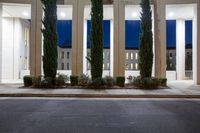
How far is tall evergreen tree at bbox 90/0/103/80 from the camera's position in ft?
66.8

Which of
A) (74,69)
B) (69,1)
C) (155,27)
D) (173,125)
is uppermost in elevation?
(69,1)

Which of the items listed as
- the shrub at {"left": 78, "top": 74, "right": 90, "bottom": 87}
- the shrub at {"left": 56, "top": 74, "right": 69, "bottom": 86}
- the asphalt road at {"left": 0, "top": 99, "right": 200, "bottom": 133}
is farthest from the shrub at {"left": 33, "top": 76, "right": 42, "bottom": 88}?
the asphalt road at {"left": 0, "top": 99, "right": 200, "bottom": 133}

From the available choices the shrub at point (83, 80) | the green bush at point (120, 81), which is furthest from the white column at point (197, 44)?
the shrub at point (83, 80)

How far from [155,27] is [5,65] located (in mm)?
15876

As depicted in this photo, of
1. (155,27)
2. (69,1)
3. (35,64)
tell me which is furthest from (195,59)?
(35,64)

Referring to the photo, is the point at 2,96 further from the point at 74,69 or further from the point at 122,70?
the point at 122,70

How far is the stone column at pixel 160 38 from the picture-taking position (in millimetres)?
22578

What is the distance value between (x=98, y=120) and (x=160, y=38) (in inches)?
602

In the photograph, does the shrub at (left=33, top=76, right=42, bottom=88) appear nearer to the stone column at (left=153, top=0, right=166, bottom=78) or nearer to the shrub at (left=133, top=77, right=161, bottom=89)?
the shrub at (left=133, top=77, right=161, bottom=89)

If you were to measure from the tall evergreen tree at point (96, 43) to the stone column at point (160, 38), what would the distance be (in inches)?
199

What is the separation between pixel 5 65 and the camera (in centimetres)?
2959

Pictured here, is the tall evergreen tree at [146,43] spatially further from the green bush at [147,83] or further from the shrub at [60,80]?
the shrub at [60,80]

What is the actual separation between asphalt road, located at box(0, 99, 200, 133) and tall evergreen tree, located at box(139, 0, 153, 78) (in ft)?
30.5

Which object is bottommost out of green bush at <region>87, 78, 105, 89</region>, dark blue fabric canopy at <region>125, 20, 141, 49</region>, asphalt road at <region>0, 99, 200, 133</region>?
asphalt road at <region>0, 99, 200, 133</region>
